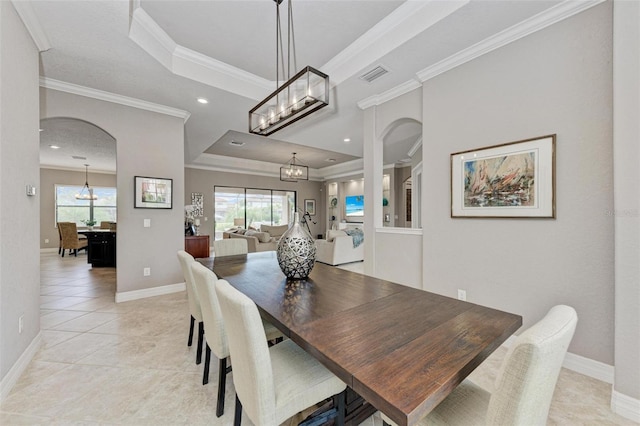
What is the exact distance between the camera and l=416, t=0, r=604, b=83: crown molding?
194 centimetres

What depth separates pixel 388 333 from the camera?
1115mm

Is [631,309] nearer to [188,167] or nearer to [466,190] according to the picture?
[466,190]

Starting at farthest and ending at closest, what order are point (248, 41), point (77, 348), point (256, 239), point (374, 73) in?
point (256, 239) < point (374, 73) < point (248, 41) < point (77, 348)

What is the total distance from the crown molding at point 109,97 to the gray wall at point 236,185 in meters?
4.17

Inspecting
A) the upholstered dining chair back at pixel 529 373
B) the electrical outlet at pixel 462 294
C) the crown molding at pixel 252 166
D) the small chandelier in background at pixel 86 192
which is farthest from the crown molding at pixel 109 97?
the small chandelier in background at pixel 86 192

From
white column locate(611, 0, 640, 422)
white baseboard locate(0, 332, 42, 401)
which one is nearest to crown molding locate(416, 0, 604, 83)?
white column locate(611, 0, 640, 422)

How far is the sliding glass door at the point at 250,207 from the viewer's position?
8555mm

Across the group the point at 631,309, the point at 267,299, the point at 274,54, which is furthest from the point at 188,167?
the point at 631,309

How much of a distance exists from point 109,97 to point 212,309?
3.52 meters

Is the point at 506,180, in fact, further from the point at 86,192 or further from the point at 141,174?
the point at 86,192

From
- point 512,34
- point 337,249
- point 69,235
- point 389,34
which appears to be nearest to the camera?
point 512,34

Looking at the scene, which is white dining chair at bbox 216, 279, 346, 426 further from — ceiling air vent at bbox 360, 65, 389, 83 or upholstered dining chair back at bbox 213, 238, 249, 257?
ceiling air vent at bbox 360, 65, 389, 83

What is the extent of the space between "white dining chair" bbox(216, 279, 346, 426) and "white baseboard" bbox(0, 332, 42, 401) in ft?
5.94

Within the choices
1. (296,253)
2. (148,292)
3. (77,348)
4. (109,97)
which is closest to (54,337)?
(77,348)
